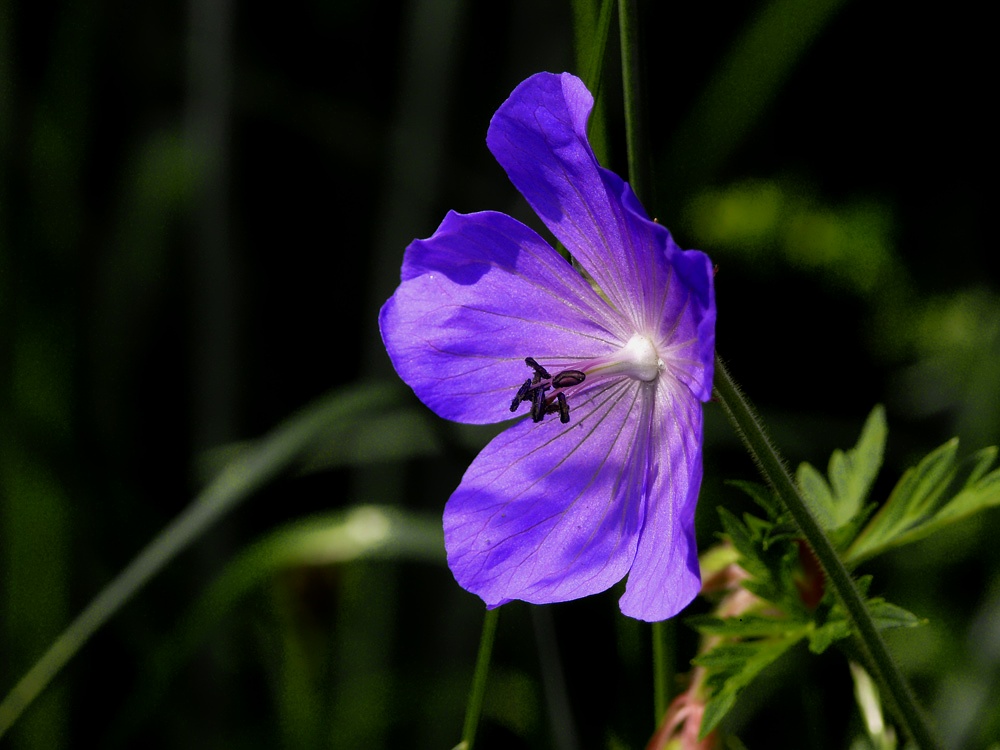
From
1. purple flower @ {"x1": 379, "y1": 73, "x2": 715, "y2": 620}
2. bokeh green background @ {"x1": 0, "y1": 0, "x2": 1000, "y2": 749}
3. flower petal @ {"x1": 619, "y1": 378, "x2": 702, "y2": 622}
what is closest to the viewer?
flower petal @ {"x1": 619, "y1": 378, "x2": 702, "y2": 622}

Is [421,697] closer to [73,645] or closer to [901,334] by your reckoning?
[73,645]

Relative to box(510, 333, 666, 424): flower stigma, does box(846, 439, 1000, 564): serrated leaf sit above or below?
below

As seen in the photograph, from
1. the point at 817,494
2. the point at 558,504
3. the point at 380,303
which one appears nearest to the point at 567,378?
the point at 558,504

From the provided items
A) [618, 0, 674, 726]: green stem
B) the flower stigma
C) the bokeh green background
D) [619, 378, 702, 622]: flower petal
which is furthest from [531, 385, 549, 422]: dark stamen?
the bokeh green background

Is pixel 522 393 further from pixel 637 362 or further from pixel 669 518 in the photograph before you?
pixel 669 518

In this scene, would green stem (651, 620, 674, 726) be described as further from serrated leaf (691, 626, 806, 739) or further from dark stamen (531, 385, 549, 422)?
dark stamen (531, 385, 549, 422)

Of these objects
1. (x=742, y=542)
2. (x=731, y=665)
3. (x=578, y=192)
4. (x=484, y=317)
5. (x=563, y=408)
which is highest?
(x=578, y=192)

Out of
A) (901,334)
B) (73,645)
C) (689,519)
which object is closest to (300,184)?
(901,334)

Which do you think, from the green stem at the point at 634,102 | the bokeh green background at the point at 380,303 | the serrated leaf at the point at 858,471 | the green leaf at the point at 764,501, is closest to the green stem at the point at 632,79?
the green stem at the point at 634,102
